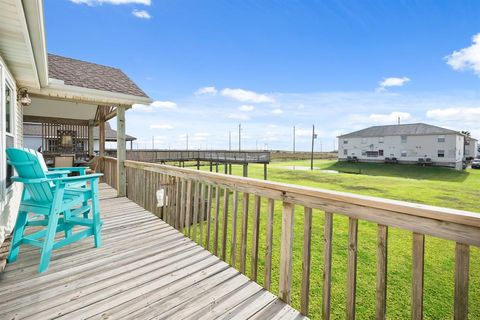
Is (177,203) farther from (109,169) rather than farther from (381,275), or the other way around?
(109,169)

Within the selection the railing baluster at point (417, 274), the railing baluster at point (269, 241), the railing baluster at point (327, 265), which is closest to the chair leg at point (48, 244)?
the railing baluster at point (269, 241)

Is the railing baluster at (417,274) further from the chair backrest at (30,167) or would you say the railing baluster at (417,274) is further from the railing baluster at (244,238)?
the chair backrest at (30,167)

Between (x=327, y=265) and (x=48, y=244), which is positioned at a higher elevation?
(x=327, y=265)

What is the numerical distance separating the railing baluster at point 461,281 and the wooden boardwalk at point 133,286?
1.00 meters

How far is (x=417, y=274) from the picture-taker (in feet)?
3.88

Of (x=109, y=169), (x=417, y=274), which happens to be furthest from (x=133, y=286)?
(x=109, y=169)

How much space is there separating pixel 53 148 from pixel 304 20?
17.0 metres

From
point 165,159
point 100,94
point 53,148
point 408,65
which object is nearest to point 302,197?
point 100,94

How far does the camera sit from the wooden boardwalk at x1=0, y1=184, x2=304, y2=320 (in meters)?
1.73

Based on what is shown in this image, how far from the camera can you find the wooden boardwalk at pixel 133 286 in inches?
68.1

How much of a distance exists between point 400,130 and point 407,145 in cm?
263

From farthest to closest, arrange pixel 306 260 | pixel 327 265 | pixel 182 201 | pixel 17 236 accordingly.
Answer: pixel 182 201
pixel 17 236
pixel 306 260
pixel 327 265

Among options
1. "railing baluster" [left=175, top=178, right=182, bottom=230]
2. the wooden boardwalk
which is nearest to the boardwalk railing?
the wooden boardwalk

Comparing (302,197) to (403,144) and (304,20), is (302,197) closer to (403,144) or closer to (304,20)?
(304,20)
